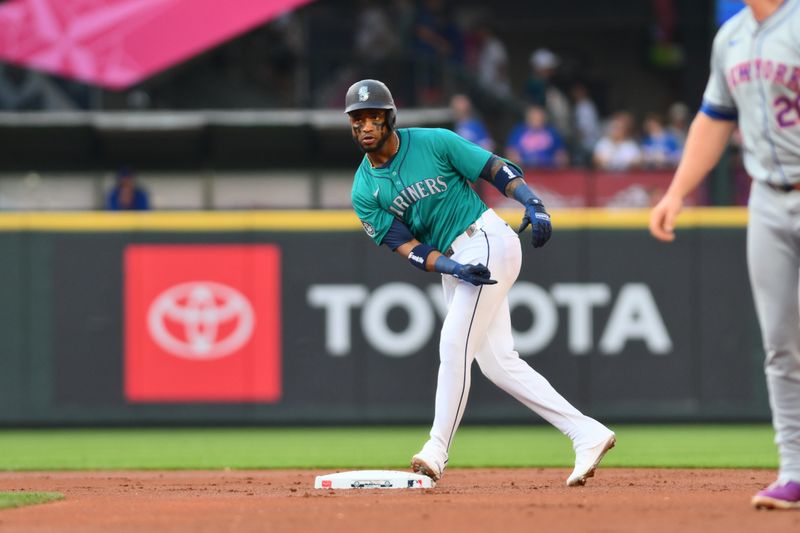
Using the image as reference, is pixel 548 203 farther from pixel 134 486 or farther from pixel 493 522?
pixel 493 522

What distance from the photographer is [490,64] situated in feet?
59.8

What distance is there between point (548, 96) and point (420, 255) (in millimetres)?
10758

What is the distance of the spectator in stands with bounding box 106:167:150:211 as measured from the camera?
1460 centimetres

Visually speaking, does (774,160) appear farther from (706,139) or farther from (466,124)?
(466,124)

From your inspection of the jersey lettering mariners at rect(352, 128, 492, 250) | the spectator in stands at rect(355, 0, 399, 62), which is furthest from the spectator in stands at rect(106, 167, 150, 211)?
the jersey lettering mariners at rect(352, 128, 492, 250)

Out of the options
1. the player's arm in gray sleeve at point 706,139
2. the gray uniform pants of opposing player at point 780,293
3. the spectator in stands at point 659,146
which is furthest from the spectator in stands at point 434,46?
the gray uniform pants of opposing player at point 780,293

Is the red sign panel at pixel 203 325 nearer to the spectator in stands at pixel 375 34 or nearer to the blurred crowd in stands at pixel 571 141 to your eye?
the blurred crowd in stands at pixel 571 141

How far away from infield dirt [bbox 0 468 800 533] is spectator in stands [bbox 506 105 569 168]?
702 centimetres

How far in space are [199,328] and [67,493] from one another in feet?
19.8

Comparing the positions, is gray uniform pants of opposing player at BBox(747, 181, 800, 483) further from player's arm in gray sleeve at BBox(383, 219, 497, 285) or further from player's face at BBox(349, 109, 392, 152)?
player's face at BBox(349, 109, 392, 152)

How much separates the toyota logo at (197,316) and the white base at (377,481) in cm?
615

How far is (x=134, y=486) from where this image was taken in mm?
7930

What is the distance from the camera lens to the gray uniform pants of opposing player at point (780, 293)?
5.61 meters

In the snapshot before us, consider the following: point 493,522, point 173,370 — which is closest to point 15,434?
point 173,370
